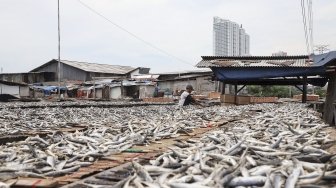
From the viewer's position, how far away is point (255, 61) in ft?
68.3

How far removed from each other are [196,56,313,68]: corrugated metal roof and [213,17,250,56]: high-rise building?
33.3 m

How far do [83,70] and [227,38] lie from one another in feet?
70.0

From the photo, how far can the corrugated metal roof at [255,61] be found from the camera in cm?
1958

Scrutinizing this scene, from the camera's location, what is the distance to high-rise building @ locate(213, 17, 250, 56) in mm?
54781

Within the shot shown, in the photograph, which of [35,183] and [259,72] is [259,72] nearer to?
[259,72]

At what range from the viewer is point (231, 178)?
352 cm

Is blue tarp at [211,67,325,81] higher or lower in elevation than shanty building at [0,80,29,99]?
higher

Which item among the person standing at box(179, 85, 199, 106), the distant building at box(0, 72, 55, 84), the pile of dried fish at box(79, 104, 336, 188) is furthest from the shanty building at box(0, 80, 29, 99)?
the pile of dried fish at box(79, 104, 336, 188)

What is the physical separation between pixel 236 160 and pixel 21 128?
685 centimetres

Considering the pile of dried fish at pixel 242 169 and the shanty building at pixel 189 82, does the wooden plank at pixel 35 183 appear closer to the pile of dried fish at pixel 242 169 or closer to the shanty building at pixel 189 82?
the pile of dried fish at pixel 242 169

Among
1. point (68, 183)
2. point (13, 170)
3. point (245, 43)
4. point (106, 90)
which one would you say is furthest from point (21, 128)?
point (245, 43)

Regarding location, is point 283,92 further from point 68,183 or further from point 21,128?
point 68,183

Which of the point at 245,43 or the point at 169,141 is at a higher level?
the point at 245,43

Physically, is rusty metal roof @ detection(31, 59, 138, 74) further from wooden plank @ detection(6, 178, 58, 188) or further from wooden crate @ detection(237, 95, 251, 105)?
wooden plank @ detection(6, 178, 58, 188)
